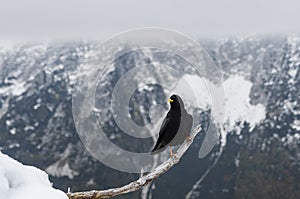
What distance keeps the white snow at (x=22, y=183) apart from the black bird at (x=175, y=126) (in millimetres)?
5493

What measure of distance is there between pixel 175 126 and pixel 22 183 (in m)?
6.59

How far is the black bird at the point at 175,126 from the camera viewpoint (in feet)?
41.8

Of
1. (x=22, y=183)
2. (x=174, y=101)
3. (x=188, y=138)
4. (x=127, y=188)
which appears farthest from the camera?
(x=174, y=101)

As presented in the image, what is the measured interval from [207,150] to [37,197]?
6798 mm

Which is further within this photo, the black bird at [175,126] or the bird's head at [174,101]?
the bird's head at [174,101]

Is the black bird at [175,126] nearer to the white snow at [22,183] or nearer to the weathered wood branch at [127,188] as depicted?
the weathered wood branch at [127,188]

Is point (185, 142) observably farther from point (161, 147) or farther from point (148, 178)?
point (148, 178)

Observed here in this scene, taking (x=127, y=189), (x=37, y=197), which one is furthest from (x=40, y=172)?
(x=127, y=189)

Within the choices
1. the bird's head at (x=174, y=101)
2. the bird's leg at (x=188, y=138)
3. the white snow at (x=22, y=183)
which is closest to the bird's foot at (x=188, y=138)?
the bird's leg at (x=188, y=138)

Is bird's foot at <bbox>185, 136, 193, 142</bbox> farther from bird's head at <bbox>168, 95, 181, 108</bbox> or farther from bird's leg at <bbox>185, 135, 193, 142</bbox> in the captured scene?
bird's head at <bbox>168, 95, 181, 108</bbox>

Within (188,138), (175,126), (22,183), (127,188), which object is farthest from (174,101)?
(22,183)

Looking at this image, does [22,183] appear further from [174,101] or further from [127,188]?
[174,101]

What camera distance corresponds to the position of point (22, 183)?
23.0 ft

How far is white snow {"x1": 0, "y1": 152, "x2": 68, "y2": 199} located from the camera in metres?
6.58
